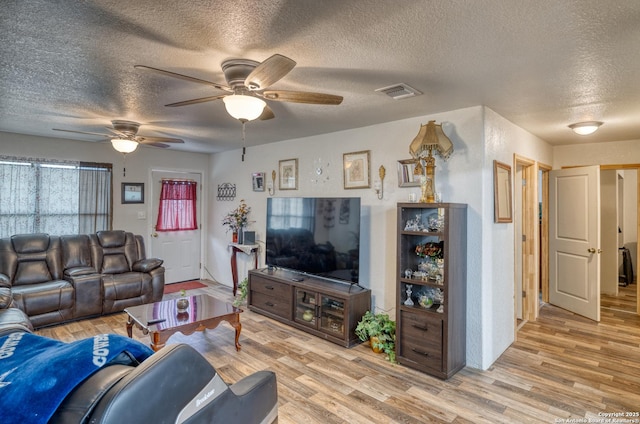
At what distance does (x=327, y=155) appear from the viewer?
14.6ft

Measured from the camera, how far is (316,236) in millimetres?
4098

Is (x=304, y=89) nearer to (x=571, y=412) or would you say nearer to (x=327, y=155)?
(x=327, y=155)

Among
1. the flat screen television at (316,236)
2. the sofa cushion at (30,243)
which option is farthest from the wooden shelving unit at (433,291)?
the sofa cushion at (30,243)

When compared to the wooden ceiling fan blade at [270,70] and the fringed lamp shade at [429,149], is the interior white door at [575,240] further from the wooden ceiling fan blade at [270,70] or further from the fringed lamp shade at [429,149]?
the wooden ceiling fan blade at [270,70]

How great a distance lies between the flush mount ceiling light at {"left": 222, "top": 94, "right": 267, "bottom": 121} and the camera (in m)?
2.15

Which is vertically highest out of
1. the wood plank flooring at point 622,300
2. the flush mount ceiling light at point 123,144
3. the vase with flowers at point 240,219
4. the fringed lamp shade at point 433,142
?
the flush mount ceiling light at point 123,144

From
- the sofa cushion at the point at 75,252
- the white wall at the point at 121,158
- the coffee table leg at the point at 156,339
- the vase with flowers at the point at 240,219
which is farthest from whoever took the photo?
the vase with flowers at the point at 240,219

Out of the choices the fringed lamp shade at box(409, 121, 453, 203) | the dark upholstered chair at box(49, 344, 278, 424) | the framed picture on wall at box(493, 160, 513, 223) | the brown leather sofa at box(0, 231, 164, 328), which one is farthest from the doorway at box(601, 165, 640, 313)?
the brown leather sofa at box(0, 231, 164, 328)

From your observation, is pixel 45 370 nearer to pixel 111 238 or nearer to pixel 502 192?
pixel 502 192

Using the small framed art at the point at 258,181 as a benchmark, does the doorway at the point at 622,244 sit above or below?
below

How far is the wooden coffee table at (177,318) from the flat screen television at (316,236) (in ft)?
3.50

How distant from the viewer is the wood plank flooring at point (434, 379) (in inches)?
97.3

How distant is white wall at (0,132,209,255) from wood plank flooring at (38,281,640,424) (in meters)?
2.01

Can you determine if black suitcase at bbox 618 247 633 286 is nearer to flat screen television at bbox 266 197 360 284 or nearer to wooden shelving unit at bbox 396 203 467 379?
wooden shelving unit at bbox 396 203 467 379
